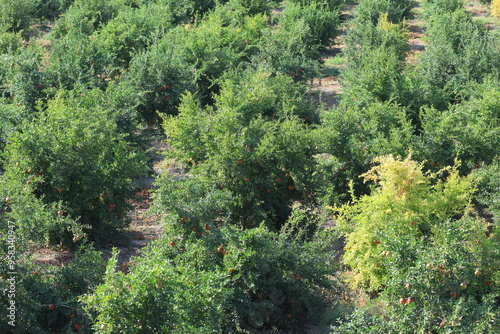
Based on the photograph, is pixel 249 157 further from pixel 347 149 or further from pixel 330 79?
pixel 330 79

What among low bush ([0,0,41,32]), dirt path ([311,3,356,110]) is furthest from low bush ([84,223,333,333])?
low bush ([0,0,41,32])

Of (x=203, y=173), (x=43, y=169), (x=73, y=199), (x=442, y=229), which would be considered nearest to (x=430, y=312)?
(x=442, y=229)

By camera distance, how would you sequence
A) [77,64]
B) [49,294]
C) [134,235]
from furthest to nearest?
[77,64]
[134,235]
[49,294]

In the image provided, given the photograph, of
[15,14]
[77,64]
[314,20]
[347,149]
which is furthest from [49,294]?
[15,14]

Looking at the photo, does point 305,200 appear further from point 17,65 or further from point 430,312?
point 17,65

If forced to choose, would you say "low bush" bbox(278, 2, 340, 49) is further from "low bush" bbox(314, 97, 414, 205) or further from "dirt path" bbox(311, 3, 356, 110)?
"low bush" bbox(314, 97, 414, 205)

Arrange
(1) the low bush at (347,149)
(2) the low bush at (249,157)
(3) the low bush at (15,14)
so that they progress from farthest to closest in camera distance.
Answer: (3) the low bush at (15,14), (1) the low bush at (347,149), (2) the low bush at (249,157)

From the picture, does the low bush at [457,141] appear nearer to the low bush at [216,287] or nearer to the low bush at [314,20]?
the low bush at [216,287]

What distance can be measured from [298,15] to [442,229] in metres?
11.3

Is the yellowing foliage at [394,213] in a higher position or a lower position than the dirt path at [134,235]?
higher

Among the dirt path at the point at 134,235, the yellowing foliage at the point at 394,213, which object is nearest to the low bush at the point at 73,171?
the dirt path at the point at 134,235

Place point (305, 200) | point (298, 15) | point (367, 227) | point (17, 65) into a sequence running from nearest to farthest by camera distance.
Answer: point (367, 227) → point (305, 200) → point (17, 65) → point (298, 15)

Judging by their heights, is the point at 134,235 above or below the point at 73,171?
below

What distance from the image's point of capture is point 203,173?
771 cm
